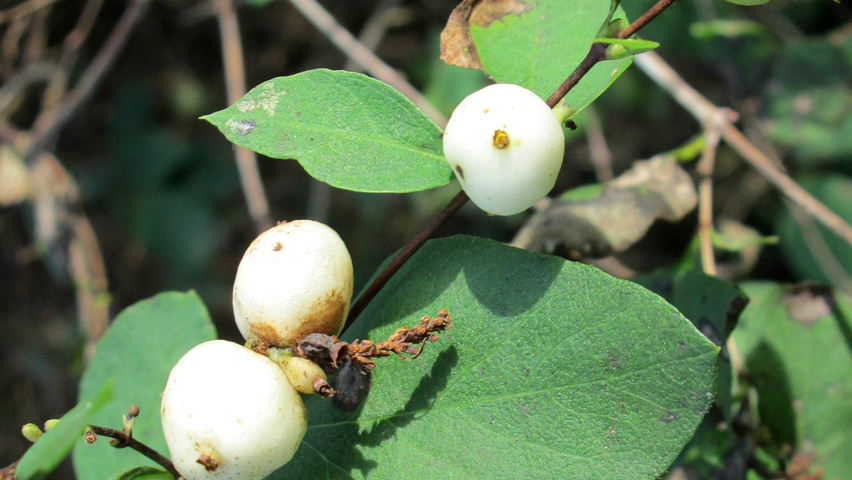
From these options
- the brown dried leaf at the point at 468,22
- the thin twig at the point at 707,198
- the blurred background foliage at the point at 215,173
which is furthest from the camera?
the blurred background foliage at the point at 215,173

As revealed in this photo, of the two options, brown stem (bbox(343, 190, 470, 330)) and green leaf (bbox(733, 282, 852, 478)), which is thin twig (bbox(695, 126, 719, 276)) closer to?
green leaf (bbox(733, 282, 852, 478))

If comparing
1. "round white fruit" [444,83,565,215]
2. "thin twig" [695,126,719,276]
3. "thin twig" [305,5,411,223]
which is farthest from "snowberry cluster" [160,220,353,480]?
"thin twig" [305,5,411,223]

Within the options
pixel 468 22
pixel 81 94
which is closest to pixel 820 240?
pixel 468 22

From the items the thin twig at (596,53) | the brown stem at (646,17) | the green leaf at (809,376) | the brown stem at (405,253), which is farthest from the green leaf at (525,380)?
the green leaf at (809,376)

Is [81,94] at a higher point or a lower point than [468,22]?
lower

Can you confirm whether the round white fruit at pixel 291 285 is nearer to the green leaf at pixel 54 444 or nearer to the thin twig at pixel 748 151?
the green leaf at pixel 54 444

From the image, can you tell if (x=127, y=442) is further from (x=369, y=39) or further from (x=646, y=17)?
(x=369, y=39)
